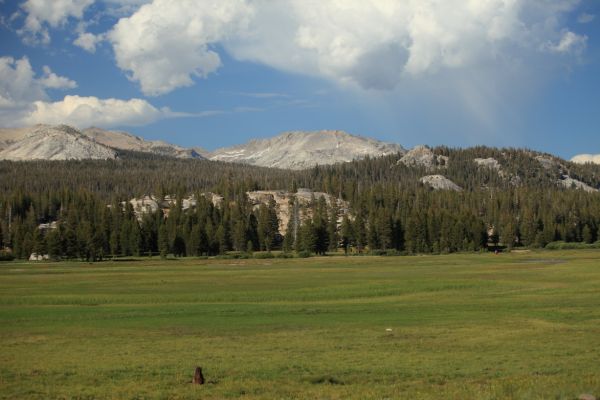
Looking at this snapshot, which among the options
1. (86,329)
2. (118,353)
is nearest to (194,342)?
(118,353)

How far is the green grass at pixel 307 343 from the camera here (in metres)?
23.9

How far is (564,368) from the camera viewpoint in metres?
26.4

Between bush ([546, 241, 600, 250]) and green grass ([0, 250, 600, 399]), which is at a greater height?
bush ([546, 241, 600, 250])

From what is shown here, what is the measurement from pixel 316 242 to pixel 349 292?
11272cm

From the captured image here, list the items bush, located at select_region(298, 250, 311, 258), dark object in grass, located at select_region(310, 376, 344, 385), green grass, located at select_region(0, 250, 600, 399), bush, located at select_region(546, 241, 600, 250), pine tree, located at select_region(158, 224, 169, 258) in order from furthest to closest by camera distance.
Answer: bush, located at select_region(546, 241, 600, 250)
pine tree, located at select_region(158, 224, 169, 258)
bush, located at select_region(298, 250, 311, 258)
dark object in grass, located at select_region(310, 376, 344, 385)
green grass, located at select_region(0, 250, 600, 399)

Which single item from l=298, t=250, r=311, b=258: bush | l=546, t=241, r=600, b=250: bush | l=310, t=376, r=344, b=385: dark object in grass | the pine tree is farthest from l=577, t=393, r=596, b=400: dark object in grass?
l=546, t=241, r=600, b=250: bush

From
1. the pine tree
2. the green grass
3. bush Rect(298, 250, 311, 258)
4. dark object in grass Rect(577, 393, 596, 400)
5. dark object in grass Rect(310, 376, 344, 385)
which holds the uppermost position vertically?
the pine tree

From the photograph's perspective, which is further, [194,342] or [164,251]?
[164,251]

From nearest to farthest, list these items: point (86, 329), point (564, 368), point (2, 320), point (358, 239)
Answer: point (564, 368) < point (86, 329) < point (2, 320) < point (358, 239)

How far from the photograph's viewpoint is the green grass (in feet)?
78.4

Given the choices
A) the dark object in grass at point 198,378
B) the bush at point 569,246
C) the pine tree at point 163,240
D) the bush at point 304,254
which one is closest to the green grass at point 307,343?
the dark object in grass at point 198,378

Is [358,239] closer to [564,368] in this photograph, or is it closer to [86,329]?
[86,329]

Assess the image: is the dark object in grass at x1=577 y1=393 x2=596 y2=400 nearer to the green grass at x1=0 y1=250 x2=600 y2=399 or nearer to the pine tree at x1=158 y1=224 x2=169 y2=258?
the green grass at x1=0 y1=250 x2=600 y2=399

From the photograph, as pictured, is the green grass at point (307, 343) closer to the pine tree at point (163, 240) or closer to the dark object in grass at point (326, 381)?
the dark object in grass at point (326, 381)
